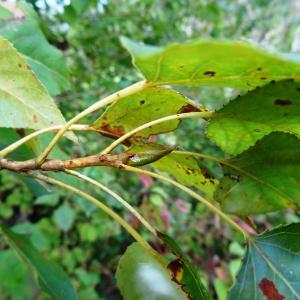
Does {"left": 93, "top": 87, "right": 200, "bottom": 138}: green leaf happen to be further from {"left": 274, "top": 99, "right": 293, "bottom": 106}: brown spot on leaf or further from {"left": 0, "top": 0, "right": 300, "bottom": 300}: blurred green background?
{"left": 0, "top": 0, "right": 300, "bottom": 300}: blurred green background

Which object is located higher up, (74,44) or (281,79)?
(281,79)

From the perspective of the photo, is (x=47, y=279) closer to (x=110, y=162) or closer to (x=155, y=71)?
(x=110, y=162)

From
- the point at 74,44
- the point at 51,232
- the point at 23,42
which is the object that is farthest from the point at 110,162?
the point at 51,232

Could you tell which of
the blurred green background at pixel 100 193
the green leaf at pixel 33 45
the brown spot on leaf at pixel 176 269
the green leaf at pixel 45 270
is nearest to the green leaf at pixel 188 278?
the brown spot on leaf at pixel 176 269

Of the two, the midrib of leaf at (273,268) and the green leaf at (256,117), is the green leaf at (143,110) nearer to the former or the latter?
the green leaf at (256,117)

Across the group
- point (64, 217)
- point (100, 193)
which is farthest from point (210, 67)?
point (64, 217)

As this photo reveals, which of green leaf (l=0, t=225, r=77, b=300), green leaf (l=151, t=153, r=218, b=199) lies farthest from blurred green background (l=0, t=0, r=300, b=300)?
green leaf (l=151, t=153, r=218, b=199)

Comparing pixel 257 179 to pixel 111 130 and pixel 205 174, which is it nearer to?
pixel 205 174
